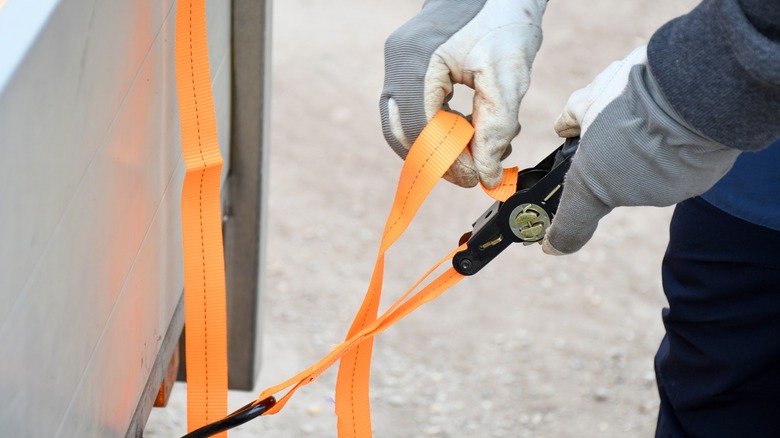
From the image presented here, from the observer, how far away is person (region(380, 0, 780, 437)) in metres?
1.17

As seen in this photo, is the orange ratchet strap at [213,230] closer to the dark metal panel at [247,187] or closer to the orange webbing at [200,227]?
the orange webbing at [200,227]

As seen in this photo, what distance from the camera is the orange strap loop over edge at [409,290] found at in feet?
4.52

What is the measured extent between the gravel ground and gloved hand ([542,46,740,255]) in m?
1.24

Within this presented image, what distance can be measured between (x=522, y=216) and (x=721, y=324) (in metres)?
0.44

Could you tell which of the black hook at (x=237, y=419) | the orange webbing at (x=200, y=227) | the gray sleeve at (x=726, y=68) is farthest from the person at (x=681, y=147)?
the black hook at (x=237, y=419)

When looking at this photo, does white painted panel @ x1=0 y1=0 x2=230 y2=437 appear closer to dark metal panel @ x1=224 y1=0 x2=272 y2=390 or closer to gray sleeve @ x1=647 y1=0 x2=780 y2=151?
dark metal panel @ x1=224 y1=0 x2=272 y2=390

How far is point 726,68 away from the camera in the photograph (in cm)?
116

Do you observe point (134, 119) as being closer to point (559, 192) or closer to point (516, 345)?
point (559, 192)

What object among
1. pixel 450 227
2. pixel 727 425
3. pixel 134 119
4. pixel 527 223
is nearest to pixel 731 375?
pixel 727 425

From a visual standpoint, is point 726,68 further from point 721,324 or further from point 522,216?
point 721,324

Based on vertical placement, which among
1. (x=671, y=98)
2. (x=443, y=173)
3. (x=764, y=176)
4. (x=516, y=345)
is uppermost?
(x=671, y=98)

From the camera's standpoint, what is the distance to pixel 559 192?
1385mm

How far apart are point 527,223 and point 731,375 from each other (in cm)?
48

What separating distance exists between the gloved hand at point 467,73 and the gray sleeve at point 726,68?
8.8 inches
